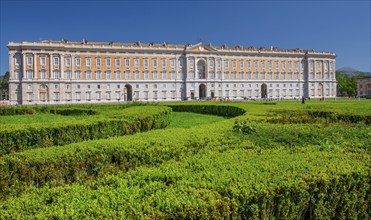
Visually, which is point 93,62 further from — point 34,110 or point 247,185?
point 247,185

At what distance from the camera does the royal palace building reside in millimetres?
63312

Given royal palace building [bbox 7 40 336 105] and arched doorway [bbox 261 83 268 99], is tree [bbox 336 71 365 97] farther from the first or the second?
arched doorway [bbox 261 83 268 99]

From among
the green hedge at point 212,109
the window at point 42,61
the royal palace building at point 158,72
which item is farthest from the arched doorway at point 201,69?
the green hedge at point 212,109

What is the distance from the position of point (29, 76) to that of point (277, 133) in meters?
65.3

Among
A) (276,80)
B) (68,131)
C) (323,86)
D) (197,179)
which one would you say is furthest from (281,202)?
(323,86)

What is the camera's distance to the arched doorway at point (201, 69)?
249 feet

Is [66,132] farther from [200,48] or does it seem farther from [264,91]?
[264,91]

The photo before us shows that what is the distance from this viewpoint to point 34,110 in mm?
30844

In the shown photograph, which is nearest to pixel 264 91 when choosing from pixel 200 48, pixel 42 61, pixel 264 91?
pixel 264 91

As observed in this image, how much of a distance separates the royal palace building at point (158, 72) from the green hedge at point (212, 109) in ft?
125

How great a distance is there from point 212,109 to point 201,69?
47.7 metres

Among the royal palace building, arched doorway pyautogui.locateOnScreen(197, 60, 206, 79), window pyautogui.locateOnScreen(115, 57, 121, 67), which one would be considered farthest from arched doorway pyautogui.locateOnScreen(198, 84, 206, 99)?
window pyautogui.locateOnScreen(115, 57, 121, 67)

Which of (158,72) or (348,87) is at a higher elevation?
(158,72)

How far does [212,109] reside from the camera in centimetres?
→ 3034
